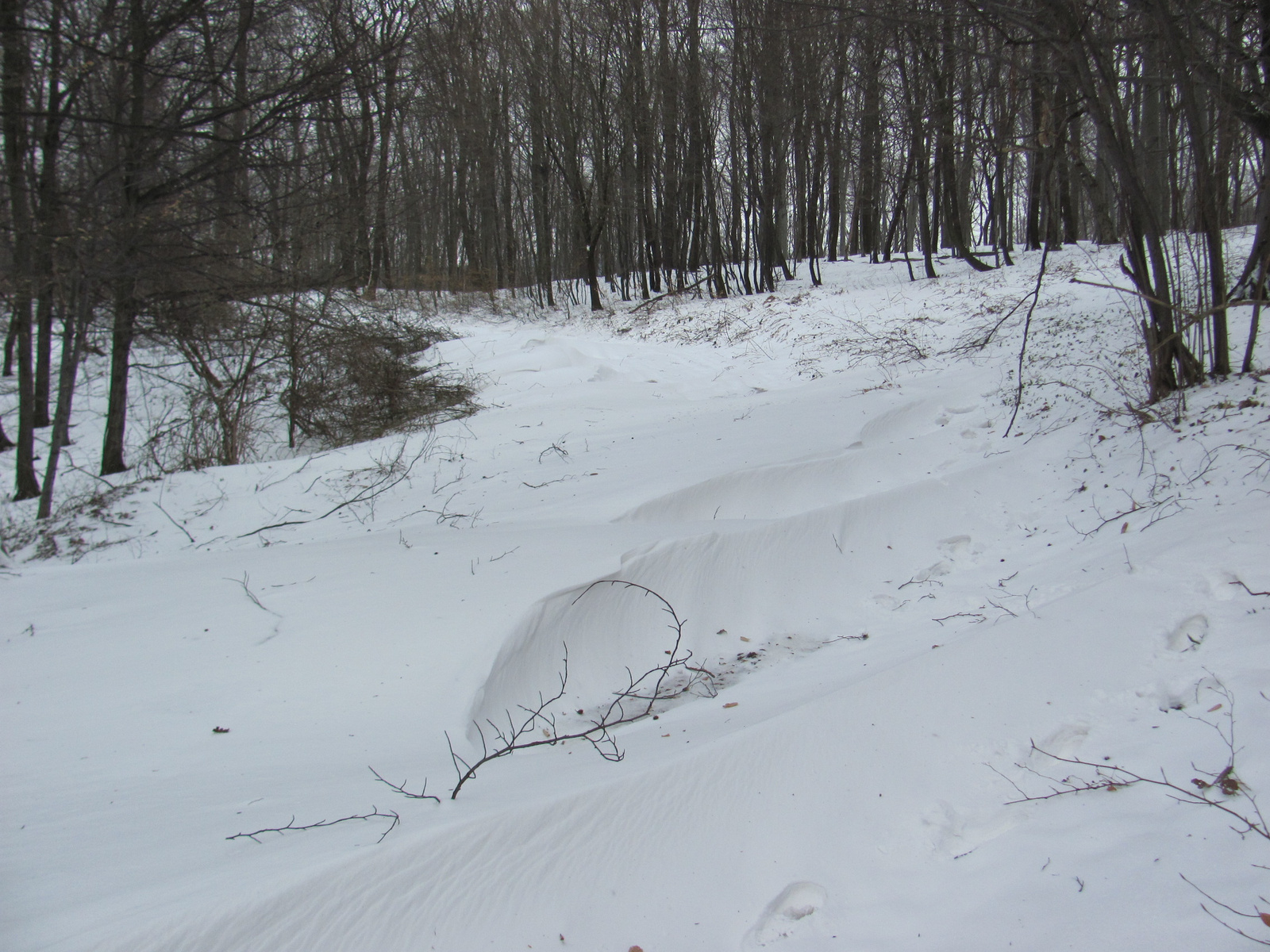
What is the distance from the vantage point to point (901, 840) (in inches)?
83.6

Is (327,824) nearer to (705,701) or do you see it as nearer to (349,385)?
(705,701)

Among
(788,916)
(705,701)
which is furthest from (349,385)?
(788,916)

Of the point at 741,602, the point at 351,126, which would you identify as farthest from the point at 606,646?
the point at 351,126

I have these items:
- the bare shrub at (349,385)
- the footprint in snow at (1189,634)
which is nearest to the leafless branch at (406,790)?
the footprint in snow at (1189,634)

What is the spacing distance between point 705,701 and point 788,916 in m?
1.43

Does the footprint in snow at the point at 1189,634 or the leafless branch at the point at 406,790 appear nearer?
the leafless branch at the point at 406,790

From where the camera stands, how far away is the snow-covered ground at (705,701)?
73.5 inches

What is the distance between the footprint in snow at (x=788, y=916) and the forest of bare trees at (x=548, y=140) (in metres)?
3.44

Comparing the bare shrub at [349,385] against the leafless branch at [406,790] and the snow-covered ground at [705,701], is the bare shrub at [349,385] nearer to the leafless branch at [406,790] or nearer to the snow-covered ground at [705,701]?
the snow-covered ground at [705,701]

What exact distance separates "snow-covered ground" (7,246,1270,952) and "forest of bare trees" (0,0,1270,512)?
1808 mm

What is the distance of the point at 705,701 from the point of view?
3365 millimetres

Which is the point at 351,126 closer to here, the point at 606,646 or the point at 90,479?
the point at 90,479

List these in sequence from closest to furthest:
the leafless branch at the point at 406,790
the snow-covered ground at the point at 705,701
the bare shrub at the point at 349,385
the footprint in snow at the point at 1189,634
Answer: the snow-covered ground at the point at 705,701, the leafless branch at the point at 406,790, the footprint in snow at the point at 1189,634, the bare shrub at the point at 349,385

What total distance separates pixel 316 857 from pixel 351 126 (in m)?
9.67
